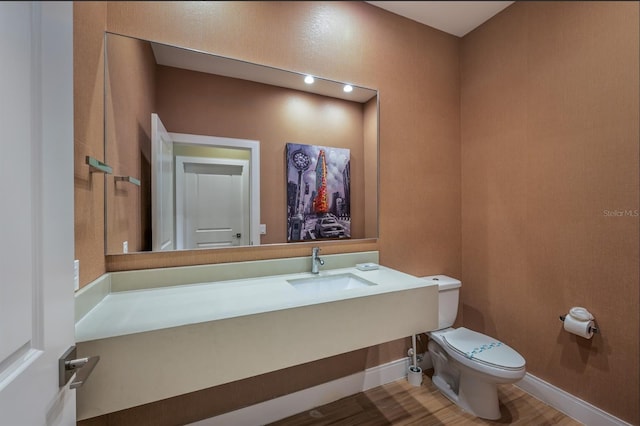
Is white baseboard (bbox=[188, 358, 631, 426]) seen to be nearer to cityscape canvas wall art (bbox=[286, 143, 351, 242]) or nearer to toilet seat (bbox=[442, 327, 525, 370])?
toilet seat (bbox=[442, 327, 525, 370])

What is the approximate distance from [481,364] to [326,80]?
5.92 ft

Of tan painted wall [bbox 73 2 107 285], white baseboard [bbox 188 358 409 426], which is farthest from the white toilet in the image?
tan painted wall [bbox 73 2 107 285]

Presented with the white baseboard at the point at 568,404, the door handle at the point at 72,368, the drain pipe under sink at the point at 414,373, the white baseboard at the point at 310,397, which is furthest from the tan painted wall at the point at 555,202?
the door handle at the point at 72,368

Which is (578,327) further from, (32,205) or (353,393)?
(32,205)

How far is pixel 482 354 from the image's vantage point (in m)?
1.50

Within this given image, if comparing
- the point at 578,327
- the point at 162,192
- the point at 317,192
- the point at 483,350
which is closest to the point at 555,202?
the point at 578,327

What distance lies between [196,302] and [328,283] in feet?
2.32

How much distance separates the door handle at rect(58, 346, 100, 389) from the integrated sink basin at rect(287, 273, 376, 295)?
89cm

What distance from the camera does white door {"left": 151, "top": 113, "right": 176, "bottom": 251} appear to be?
125cm

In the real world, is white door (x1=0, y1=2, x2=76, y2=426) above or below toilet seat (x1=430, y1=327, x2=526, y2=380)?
above

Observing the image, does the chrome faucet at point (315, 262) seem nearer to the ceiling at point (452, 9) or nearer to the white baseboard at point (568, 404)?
the ceiling at point (452, 9)

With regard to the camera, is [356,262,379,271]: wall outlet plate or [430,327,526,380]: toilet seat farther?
[356,262,379,271]: wall outlet plate

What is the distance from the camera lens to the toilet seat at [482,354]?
140 cm

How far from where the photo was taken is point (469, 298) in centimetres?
205
